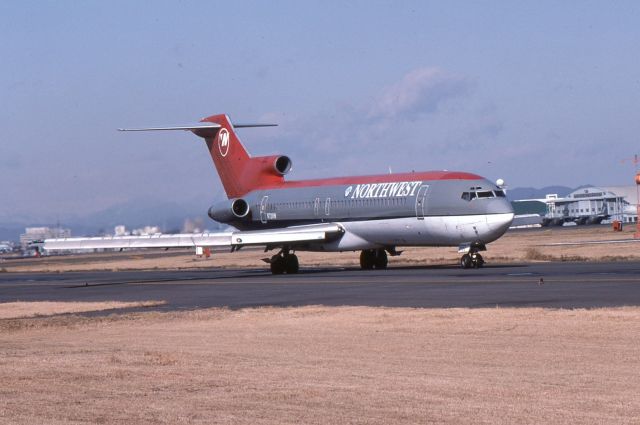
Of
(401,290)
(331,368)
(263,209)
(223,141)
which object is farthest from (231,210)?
(331,368)

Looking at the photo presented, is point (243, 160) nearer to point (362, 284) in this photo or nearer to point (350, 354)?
point (362, 284)

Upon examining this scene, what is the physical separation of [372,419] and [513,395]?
1994 mm

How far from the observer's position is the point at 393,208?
45.5m

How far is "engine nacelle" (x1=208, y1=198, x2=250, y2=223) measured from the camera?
173 ft

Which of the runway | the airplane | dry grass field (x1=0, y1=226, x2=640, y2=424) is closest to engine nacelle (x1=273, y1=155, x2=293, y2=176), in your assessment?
the airplane

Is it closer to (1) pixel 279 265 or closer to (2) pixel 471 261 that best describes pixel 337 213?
(1) pixel 279 265

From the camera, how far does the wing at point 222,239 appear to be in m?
46.1

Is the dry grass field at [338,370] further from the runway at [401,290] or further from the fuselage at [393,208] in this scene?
the fuselage at [393,208]

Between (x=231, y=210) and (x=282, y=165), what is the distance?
A: 3782 mm

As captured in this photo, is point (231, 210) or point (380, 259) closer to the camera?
point (380, 259)

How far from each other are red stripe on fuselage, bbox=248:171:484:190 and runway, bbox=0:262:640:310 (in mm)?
4504

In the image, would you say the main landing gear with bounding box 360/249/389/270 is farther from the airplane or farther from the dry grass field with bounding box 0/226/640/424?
the dry grass field with bounding box 0/226/640/424

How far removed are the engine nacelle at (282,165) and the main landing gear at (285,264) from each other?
7.39m

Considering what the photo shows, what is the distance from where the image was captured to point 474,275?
3706 centimetres
